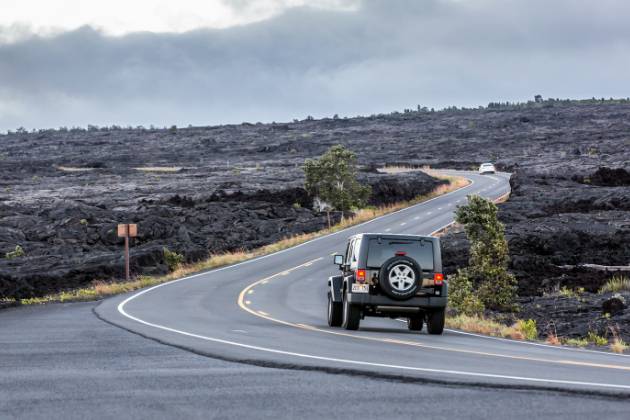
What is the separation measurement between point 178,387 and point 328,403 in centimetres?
205

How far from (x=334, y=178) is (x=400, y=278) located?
42946 millimetres

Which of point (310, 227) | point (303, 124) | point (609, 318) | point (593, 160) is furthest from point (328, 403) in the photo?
point (303, 124)

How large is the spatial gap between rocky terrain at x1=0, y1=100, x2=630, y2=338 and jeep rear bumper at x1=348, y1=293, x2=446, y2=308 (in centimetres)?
585

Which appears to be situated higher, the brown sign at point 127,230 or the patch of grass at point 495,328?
the brown sign at point 127,230

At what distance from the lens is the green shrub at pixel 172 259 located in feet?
148

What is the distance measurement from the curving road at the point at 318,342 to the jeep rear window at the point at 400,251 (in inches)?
57.4

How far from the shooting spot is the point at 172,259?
4556cm

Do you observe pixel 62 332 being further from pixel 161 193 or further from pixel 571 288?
pixel 161 193

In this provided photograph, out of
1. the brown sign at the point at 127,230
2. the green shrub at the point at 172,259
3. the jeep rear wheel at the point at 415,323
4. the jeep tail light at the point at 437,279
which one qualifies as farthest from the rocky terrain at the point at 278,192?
the jeep tail light at the point at 437,279

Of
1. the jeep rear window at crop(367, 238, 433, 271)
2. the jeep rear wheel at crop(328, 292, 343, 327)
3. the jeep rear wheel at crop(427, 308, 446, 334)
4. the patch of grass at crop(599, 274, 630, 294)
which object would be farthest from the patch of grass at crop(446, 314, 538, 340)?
the patch of grass at crop(599, 274, 630, 294)

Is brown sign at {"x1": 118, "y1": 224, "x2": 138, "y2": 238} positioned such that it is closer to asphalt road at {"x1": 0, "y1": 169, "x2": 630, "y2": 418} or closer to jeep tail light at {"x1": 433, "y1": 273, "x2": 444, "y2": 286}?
asphalt road at {"x1": 0, "y1": 169, "x2": 630, "y2": 418}

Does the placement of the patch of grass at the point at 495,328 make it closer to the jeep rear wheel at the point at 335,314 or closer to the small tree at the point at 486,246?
the jeep rear wheel at the point at 335,314

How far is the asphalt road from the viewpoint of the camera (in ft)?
33.1

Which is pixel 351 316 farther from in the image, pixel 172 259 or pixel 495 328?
pixel 172 259
